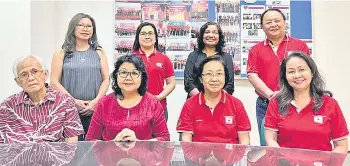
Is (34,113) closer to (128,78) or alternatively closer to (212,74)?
(128,78)

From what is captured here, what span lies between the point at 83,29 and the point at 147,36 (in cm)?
53

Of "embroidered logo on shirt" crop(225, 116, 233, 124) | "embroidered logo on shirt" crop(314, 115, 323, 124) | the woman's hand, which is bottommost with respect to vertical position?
the woman's hand

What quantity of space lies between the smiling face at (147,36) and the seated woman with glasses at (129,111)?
2.57ft

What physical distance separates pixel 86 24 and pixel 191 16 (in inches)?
59.8

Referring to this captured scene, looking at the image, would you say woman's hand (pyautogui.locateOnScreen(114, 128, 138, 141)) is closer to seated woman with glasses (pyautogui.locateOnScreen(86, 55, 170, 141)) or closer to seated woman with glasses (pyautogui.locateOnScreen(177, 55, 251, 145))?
seated woman with glasses (pyautogui.locateOnScreen(86, 55, 170, 141))

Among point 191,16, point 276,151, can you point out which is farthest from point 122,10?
point 276,151

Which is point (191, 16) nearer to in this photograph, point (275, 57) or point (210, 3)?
point (210, 3)

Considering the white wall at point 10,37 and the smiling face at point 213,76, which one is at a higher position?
the white wall at point 10,37

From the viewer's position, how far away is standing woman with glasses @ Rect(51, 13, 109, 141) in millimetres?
2975

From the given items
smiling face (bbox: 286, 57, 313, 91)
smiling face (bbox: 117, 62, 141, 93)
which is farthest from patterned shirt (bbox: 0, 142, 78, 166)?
smiling face (bbox: 286, 57, 313, 91)

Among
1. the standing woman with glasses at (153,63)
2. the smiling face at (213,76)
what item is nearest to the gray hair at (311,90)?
the smiling face at (213,76)

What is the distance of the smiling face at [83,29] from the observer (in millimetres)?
3053

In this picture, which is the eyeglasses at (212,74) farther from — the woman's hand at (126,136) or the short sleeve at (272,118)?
the woman's hand at (126,136)

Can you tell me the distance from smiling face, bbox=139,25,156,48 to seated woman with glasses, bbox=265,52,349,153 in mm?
1288
